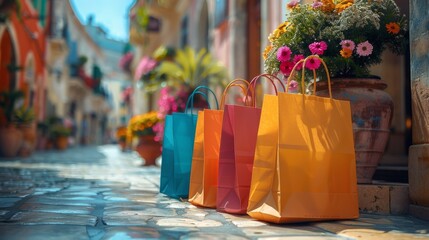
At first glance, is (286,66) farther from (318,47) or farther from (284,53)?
(318,47)

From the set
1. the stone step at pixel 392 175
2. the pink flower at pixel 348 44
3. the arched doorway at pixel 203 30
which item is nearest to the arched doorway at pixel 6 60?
the arched doorway at pixel 203 30

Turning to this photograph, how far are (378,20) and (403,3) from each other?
3.75 meters

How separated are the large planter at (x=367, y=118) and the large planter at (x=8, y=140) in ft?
30.9

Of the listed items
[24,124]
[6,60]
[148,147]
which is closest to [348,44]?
[148,147]

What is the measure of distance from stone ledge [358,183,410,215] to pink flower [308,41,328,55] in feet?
3.44

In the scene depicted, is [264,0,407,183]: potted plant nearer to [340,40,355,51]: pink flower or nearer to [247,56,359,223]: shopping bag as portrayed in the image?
[340,40,355,51]: pink flower

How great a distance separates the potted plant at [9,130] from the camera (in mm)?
11164

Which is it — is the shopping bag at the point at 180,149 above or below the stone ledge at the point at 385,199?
above

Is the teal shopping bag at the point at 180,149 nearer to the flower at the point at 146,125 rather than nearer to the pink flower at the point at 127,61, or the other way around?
the flower at the point at 146,125

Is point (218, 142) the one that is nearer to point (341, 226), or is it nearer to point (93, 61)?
point (341, 226)

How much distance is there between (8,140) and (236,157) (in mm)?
9431

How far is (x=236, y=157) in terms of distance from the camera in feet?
10.5

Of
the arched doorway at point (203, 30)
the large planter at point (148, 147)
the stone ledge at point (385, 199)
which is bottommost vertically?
the stone ledge at point (385, 199)

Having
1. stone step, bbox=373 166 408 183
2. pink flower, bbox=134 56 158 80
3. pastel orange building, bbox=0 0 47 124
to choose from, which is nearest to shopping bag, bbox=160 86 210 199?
stone step, bbox=373 166 408 183
